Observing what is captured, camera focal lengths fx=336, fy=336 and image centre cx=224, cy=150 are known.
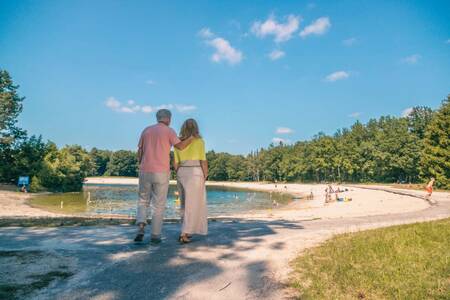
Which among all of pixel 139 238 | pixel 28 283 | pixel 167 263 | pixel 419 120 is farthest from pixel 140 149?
pixel 419 120

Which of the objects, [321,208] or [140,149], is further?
[321,208]

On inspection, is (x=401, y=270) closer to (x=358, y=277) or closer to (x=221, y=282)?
(x=358, y=277)

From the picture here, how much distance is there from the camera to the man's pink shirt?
6129 millimetres

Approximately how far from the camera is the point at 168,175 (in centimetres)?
623

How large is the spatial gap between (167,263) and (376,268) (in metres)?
2.90

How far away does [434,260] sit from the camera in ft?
16.8

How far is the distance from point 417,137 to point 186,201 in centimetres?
9049

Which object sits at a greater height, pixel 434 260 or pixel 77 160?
pixel 77 160

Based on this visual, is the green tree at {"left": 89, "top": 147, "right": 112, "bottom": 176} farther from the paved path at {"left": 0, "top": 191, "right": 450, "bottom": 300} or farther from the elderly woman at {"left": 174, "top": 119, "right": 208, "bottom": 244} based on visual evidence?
the elderly woman at {"left": 174, "top": 119, "right": 208, "bottom": 244}

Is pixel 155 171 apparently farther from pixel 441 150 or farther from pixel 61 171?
pixel 61 171

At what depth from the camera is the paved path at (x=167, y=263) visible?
12.1ft

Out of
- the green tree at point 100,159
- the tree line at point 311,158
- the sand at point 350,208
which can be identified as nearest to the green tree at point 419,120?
the tree line at point 311,158

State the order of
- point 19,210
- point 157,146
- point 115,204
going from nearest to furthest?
point 157,146, point 19,210, point 115,204

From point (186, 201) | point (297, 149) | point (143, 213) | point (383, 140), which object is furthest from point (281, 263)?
point (297, 149)
